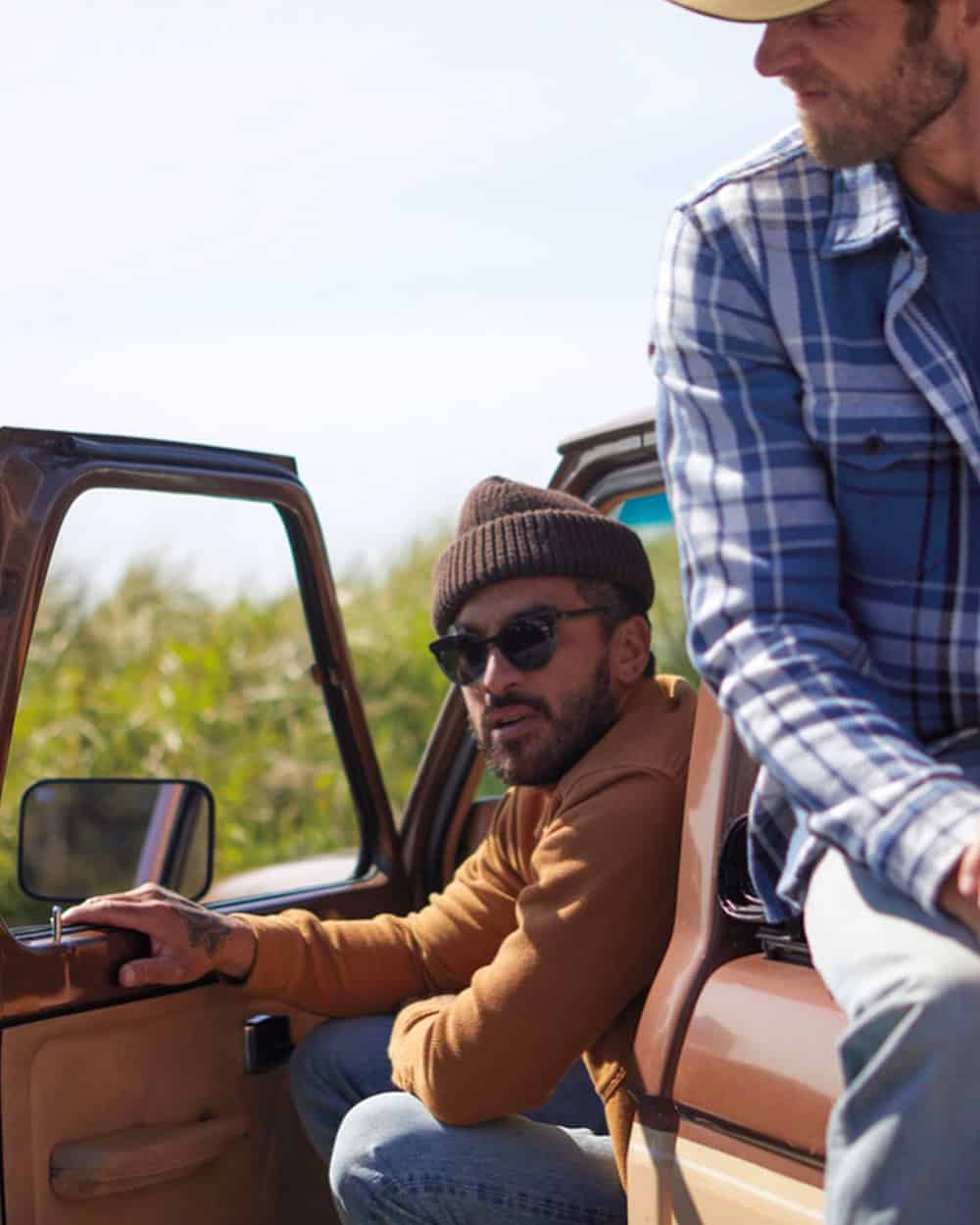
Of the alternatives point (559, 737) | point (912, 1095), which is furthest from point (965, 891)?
point (559, 737)

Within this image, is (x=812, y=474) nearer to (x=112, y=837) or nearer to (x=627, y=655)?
(x=627, y=655)

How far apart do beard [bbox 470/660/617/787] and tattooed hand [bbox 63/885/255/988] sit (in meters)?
0.49

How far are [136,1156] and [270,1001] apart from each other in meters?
0.39

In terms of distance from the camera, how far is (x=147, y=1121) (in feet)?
8.89

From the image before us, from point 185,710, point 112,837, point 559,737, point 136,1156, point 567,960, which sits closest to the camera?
point 567,960

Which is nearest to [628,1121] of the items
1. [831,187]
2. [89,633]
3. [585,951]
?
[585,951]

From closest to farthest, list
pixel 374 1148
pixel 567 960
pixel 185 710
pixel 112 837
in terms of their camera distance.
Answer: pixel 567 960 → pixel 374 1148 → pixel 112 837 → pixel 185 710

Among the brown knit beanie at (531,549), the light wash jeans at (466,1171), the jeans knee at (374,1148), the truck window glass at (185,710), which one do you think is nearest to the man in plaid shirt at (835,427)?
the light wash jeans at (466,1171)

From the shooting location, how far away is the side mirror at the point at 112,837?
2850 millimetres

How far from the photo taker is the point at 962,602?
1.77 meters

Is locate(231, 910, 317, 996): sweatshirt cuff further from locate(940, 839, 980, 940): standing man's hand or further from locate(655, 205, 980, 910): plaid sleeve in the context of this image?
locate(940, 839, 980, 940): standing man's hand

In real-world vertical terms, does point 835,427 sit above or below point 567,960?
above

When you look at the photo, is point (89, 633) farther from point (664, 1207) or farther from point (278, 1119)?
point (664, 1207)

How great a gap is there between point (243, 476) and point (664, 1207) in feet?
4.87
